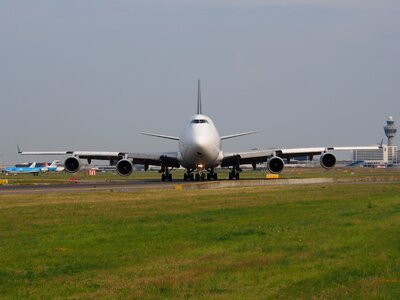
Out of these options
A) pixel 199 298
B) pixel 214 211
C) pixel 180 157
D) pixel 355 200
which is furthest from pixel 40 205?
pixel 180 157

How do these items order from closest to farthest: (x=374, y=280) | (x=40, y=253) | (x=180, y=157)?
(x=374, y=280), (x=40, y=253), (x=180, y=157)

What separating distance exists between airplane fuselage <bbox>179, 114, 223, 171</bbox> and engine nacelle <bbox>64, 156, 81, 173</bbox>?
8.58 meters

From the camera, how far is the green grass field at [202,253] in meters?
11.5

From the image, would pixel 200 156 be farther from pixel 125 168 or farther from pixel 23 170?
pixel 23 170

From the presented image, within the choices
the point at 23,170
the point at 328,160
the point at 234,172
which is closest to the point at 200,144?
the point at 234,172

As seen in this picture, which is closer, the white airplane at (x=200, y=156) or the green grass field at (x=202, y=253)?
the green grass field at (x=202, y=253)

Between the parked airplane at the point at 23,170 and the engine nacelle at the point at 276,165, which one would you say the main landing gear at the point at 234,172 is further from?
the parked airplane at the point at 23,170

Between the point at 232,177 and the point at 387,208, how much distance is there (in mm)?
40090

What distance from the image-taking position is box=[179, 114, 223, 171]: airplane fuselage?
55.9 meters

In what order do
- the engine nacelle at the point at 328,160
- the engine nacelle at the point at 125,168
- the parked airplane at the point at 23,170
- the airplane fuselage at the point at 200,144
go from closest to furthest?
the airplane fuselage at the point at 200,144 < the engine nacelle at the point at 125,168 < the engine nacelle at the point at 328,160 < the parked airplane at the point at 23,170

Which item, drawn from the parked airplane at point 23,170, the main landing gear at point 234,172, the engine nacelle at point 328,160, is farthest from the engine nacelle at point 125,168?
the parked airplane at point 23,170

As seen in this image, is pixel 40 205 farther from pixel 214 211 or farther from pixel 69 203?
pixel 214 211

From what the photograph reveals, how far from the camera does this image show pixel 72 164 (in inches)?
2399

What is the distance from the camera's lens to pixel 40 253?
15.8 metres
